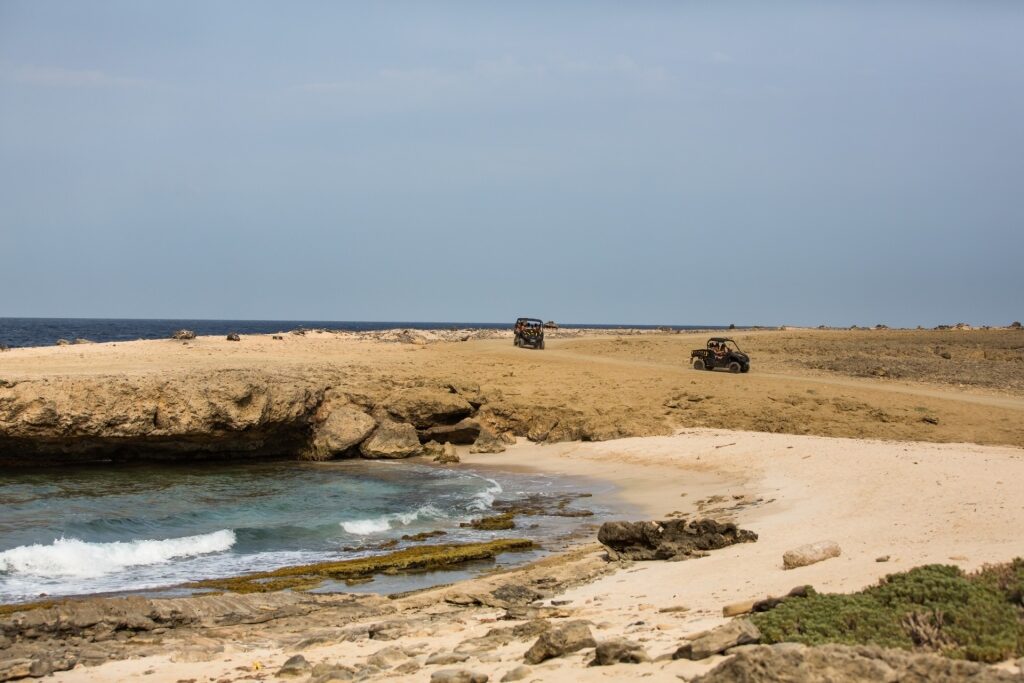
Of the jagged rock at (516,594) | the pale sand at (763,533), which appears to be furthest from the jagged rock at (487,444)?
the jagged rock at (516,594)

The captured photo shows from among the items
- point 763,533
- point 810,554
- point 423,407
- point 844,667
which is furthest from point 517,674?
point 423,407

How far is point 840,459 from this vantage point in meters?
18.4

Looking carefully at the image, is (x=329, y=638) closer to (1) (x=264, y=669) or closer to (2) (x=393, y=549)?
(1) (x=264, y=669)

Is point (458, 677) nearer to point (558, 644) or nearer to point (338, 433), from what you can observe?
point (558, 644)

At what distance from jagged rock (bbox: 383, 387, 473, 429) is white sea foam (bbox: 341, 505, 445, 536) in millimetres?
8040

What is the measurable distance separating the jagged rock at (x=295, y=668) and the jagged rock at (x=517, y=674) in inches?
78.3

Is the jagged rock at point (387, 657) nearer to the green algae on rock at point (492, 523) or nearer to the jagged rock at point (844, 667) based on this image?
the jagged rock at point (844, 667)

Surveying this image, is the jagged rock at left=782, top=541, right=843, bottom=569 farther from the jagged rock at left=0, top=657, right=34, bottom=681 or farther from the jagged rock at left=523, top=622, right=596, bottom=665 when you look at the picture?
the jagged rock at left=0, top=657, right=34, bottom=681

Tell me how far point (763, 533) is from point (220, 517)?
33.1 feet

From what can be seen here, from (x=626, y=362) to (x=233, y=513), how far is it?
22964 millimetres

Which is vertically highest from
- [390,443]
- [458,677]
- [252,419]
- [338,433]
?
[252,419]

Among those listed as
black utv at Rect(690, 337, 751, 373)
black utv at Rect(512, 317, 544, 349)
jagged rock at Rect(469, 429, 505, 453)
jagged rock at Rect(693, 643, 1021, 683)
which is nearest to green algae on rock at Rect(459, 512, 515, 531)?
jagged rock at Rect(469, 429, 505, 453)

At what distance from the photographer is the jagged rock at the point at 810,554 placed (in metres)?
10.0

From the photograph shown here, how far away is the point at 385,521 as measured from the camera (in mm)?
16422
